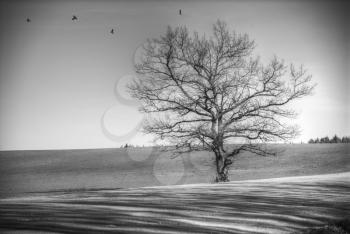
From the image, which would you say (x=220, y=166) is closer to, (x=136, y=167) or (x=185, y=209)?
(x=185, y=209)

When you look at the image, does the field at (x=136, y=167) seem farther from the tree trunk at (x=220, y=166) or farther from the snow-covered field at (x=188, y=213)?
the snow-covered field at (x=188, y=213)

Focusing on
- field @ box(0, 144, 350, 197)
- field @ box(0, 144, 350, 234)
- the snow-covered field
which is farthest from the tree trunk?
field @ box(0, 144, 350, 197)

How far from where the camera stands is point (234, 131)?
73.5 ft

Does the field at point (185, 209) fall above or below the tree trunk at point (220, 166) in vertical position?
below

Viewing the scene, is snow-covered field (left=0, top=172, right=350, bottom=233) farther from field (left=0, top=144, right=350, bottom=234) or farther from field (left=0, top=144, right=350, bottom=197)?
field (left=0, top=144, right=350, bottom=197)

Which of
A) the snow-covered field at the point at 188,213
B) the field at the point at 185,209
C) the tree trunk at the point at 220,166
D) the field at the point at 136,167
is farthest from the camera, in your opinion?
the field at the point at 136,167

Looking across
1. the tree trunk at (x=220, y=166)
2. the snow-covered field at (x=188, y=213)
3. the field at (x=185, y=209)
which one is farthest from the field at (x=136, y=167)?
the snow-covered field at (x=188, y=213)

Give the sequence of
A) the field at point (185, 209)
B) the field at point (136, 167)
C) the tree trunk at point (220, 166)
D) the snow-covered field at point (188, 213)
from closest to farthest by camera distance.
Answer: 1. the snow-covered field at point (188, 213)
2. the field at point (185, 209)
3. the tree trunk at point (220, 166)
4. the field at point (136, 167)

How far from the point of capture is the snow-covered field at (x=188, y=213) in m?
8.26

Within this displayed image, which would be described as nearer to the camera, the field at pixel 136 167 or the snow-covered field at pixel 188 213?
the snow-covered field at pixel 188 213

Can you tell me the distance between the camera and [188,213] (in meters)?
10.2

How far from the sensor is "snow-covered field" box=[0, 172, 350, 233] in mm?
8258

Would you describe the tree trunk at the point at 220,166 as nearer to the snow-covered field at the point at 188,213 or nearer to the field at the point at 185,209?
the field at the point at 185,209

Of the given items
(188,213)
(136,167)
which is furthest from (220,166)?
(136,167)
